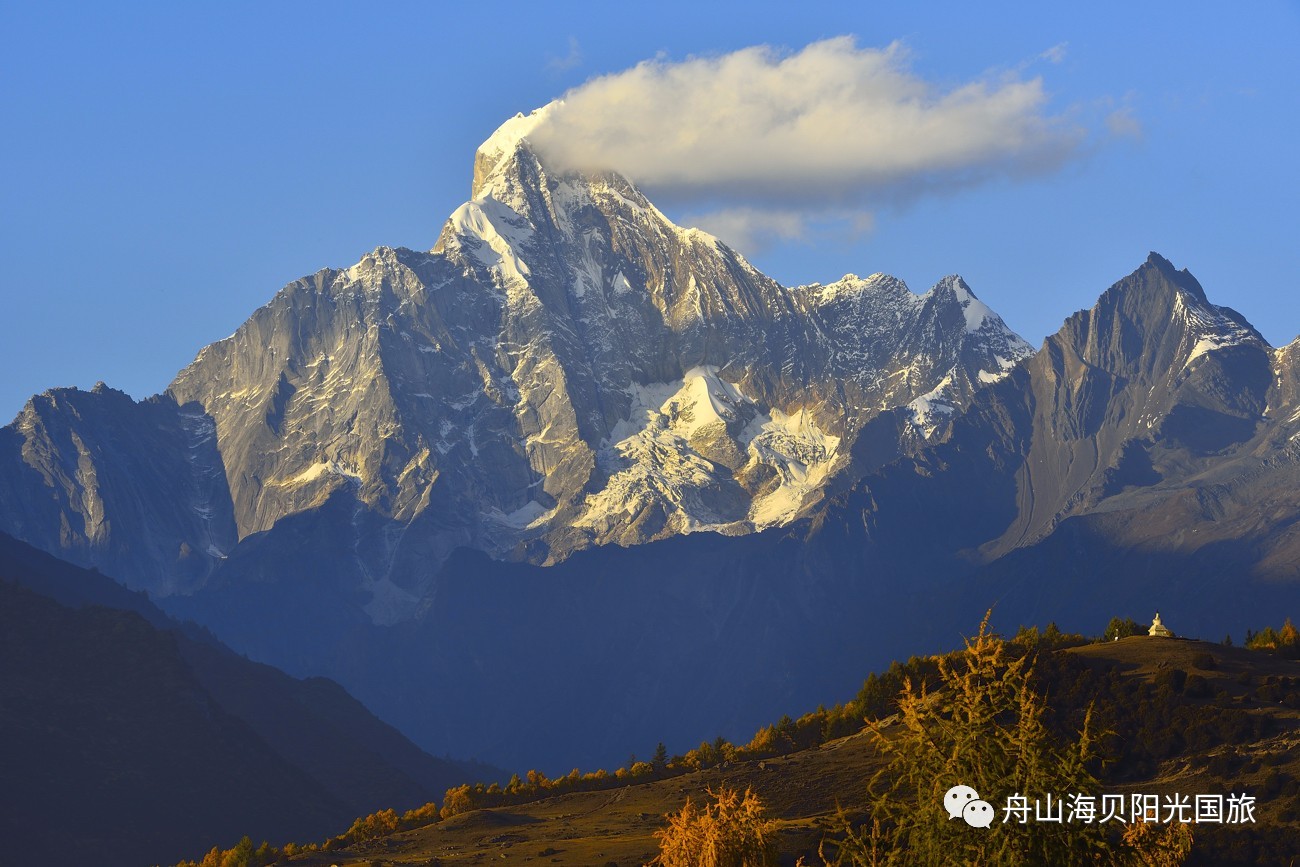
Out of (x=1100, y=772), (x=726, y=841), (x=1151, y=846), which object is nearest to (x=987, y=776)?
(x=1151, y=846)

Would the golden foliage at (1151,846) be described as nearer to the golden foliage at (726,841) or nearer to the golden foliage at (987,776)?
the golden foliage at (987,776)

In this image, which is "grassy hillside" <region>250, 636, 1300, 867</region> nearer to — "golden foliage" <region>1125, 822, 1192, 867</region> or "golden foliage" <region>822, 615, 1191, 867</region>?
"golden foliage" <region>1125, 822, 1192, 867</region>

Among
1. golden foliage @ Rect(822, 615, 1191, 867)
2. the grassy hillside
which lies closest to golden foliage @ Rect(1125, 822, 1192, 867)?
golden foliage @ Rect(822, 615, 1191, 867)

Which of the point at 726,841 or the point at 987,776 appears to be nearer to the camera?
the point at 987,776

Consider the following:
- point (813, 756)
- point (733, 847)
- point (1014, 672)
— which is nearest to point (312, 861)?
point (813, 756)

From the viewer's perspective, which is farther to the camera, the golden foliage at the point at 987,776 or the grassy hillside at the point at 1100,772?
the grassy hillside at the point at 1100,772

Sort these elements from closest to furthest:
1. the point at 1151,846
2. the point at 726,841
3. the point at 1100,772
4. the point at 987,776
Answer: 1. the point at 987,776
2. the point at 1151,846
3. the point at 726,841
4. the point at 1100,772

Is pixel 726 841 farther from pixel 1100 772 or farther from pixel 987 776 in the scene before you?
pixel 1100 772

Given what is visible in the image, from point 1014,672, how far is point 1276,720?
106 m

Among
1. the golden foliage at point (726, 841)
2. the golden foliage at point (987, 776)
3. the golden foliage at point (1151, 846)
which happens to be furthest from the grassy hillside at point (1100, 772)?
the golden foliage at point (987, 776)

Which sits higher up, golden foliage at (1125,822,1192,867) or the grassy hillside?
the grassy hillside

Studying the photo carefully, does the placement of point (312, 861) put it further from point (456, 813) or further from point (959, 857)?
point (959, 857)

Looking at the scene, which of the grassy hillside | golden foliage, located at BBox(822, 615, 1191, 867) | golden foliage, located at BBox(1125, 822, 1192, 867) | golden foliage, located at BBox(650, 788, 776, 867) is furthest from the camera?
the grassy hillside

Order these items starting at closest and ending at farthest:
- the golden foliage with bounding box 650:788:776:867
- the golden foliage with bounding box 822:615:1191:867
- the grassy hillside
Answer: the golden foliage with bounding box 822:615:1191:867
the golden foliage with bounding box 650:788:776:867
the grassy hillside
